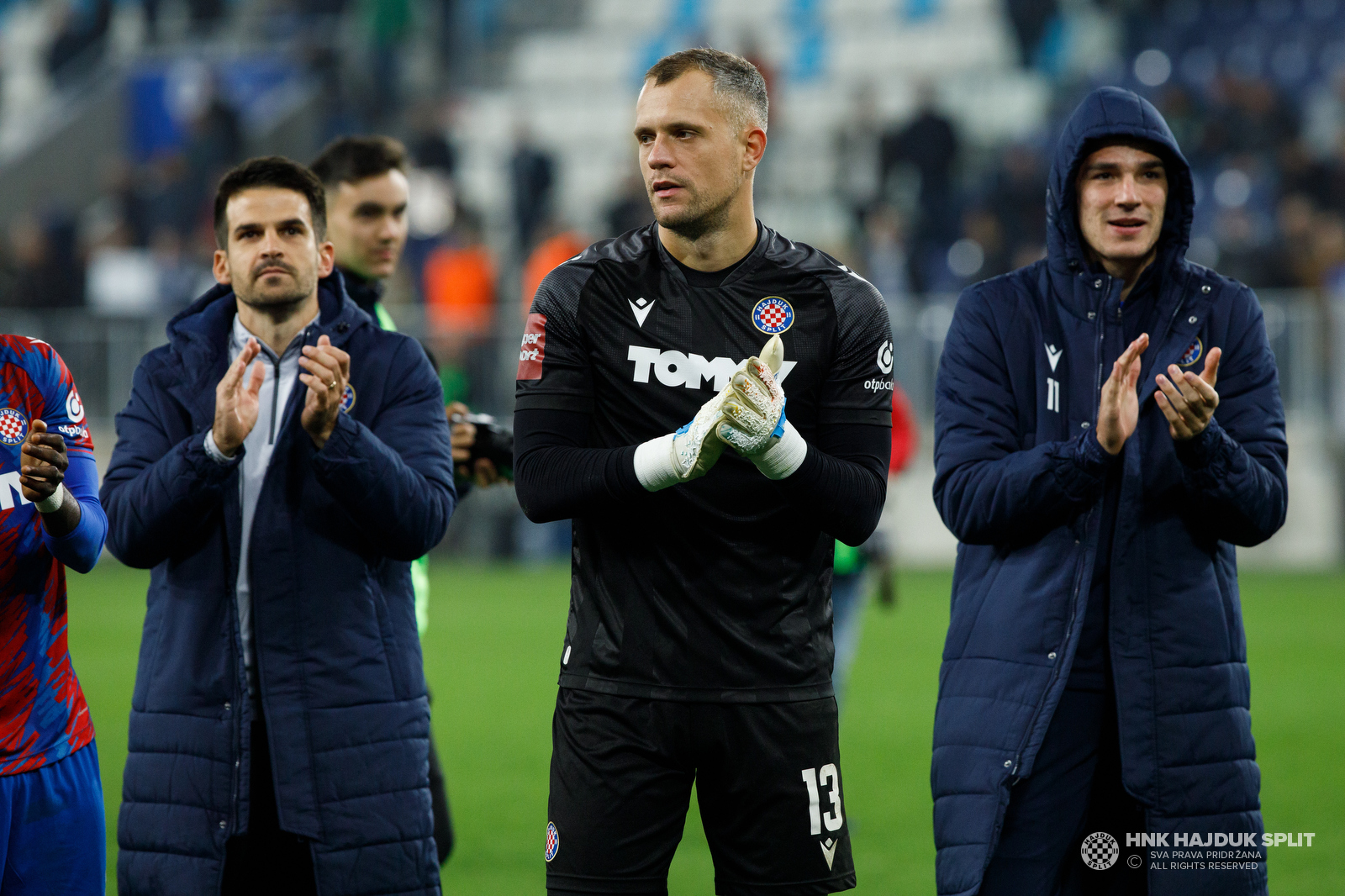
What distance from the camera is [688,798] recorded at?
3570 mm

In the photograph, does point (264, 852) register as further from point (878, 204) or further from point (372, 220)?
point (878, 204)

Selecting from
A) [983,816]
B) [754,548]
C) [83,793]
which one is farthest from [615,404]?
[83,793]

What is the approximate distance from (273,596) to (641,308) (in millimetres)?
1174

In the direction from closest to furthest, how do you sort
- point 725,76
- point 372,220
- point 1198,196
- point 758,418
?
point 758,418 → point 725,76 → point 372,220 → point 1198,196

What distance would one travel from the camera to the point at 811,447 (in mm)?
3529

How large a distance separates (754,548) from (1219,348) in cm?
120

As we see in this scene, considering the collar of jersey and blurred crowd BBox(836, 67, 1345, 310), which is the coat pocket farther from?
blurred crowd BBox(836, 67, 1345, 310)

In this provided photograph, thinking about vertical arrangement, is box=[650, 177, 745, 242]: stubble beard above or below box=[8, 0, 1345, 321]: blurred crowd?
below

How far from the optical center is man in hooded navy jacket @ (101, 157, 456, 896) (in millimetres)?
3965

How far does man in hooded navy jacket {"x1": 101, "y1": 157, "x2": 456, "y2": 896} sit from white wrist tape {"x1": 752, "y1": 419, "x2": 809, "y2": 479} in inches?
41.4

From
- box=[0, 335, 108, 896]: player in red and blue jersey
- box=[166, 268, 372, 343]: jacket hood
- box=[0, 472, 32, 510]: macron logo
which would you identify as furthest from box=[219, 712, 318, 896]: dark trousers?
box=[166, 268, 372, 343]: jacket hood

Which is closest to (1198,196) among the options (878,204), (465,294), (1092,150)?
(878,204)

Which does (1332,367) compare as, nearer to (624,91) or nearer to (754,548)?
(624,91)

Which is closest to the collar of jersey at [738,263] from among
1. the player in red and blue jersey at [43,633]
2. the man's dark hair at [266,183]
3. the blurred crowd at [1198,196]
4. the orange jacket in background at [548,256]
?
the man's dark hair at [266,183]
